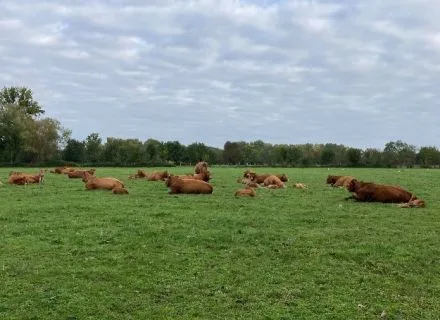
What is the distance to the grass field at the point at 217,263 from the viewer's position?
807 cm

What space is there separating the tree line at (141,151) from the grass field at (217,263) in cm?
7145

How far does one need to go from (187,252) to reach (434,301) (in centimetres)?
467

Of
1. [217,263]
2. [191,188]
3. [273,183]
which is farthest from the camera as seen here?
[273,183]

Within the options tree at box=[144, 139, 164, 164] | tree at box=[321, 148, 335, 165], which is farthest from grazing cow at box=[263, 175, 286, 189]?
tree at box=[144, 139, 164, 164]

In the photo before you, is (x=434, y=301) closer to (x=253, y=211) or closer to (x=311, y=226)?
(x=311, y=226)

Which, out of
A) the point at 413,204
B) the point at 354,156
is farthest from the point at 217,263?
the point at 354,156

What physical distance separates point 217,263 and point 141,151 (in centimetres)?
10534

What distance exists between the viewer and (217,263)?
10.1 m

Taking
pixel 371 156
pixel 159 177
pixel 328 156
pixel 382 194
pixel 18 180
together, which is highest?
pixel 371 156

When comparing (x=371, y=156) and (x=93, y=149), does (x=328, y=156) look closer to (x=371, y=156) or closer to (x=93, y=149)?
(x=371, y=156)

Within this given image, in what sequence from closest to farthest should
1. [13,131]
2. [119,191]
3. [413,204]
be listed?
[413,204]
[119,191]
[13,131]

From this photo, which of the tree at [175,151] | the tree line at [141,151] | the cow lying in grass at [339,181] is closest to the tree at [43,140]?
the tree line at [141,151]

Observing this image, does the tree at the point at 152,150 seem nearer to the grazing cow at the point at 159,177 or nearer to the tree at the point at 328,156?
the tree at the point at 328,156

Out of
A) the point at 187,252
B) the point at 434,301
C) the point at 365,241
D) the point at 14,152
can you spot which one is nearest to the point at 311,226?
the point at 365,241
